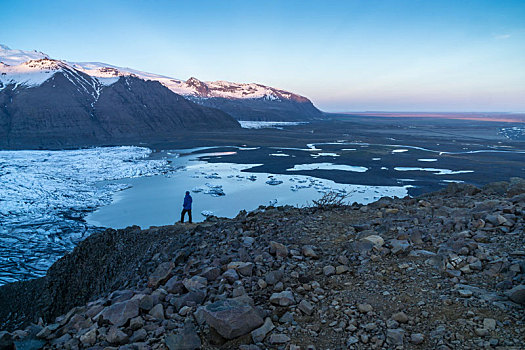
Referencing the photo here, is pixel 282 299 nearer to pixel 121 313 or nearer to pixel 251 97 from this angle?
pixel 121 313

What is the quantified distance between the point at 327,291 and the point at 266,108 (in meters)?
139

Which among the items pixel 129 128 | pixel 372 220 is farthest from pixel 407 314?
pixel 129 128

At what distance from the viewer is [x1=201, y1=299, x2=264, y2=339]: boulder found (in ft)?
8.02

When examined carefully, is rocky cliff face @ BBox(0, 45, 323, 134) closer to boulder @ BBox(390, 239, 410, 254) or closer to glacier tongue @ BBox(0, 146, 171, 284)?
glacier tongue @ BBox(0, 146, 171, 284)

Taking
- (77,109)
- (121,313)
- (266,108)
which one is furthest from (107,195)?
(266,108)

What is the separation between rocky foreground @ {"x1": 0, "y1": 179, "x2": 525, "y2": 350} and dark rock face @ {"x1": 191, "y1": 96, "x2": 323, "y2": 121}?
100723 mm

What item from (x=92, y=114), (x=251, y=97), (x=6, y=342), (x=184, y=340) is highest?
(x=251, y=97)

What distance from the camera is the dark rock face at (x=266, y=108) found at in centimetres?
10775

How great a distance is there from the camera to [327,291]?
9.94 feet

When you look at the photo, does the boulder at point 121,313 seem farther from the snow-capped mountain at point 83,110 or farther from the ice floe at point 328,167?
the snow-capped mountain at point 83,110

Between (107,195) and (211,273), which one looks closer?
(211,273)

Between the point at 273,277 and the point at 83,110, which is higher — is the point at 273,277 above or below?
below

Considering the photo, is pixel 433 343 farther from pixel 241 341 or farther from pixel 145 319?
pixel 145 319

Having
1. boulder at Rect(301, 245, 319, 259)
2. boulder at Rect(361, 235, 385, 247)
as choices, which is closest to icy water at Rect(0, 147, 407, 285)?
boulder at Rect(361, 235, 385, 247)
